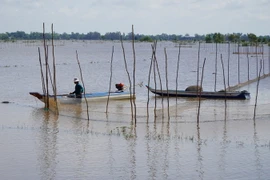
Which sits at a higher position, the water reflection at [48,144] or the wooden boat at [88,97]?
the wooden boat at [88,97]

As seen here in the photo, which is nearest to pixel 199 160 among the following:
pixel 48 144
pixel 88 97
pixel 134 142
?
pixel 134 142

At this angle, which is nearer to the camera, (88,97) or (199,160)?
(199,160)

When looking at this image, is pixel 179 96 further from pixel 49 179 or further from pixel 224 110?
pixel 49 179

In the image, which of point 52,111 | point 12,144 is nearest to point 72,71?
point 52,111

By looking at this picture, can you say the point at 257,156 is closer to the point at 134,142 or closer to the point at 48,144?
the point at 134,142

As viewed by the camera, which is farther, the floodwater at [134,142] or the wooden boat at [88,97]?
the wooden boat at [88,97]

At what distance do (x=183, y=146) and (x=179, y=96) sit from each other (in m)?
9.55

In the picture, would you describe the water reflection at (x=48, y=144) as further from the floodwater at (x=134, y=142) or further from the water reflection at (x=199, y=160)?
the water reflection at (x=199, y=160)

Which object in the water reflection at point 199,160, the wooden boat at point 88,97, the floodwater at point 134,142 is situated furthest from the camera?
the wooden boat at point 88,97

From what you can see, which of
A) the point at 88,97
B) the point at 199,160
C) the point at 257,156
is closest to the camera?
the point at 199,160

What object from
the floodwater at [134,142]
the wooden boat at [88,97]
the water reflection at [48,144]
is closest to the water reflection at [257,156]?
the floodwater at [134,142]

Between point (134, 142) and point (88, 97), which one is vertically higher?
point (88, 97)

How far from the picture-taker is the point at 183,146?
41.9 feet

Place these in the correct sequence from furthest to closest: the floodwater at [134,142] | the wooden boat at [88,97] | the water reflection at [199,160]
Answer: the wooden boat at [88,97], the floodwater at [134,142], the water reflection at [199,160]
